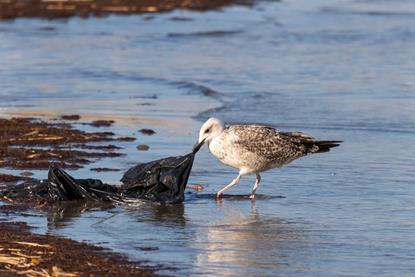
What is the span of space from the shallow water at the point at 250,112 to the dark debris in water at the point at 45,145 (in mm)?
365

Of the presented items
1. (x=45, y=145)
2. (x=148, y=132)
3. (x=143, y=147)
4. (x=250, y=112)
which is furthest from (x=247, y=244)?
(x=250, y=112)

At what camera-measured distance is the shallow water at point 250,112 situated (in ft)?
26.7

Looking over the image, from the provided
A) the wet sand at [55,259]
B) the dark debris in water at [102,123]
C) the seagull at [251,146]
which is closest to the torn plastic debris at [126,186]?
the seagull at [251,146]

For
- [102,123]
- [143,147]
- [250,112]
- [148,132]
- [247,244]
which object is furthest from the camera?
[250,112]

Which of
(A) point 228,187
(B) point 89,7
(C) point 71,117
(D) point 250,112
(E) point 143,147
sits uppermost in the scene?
(A) point 228,187

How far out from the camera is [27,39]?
26.7 metres

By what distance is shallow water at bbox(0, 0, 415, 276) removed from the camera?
8.14 meters

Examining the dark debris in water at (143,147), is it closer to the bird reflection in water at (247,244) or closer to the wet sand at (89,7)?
the bird reflection in water at (247,244)

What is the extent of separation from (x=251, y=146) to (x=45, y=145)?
127 inches

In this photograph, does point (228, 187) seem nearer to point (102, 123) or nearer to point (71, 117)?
point (102, 123)

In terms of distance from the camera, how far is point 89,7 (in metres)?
36.4

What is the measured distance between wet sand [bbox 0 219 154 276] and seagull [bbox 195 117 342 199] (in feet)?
7.58

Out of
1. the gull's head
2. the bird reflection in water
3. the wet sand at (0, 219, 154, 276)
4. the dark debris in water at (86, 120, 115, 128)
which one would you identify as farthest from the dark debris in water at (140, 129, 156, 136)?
the wet sand at (0, 219, 154, 276)

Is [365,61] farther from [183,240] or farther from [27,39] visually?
[183,240]
